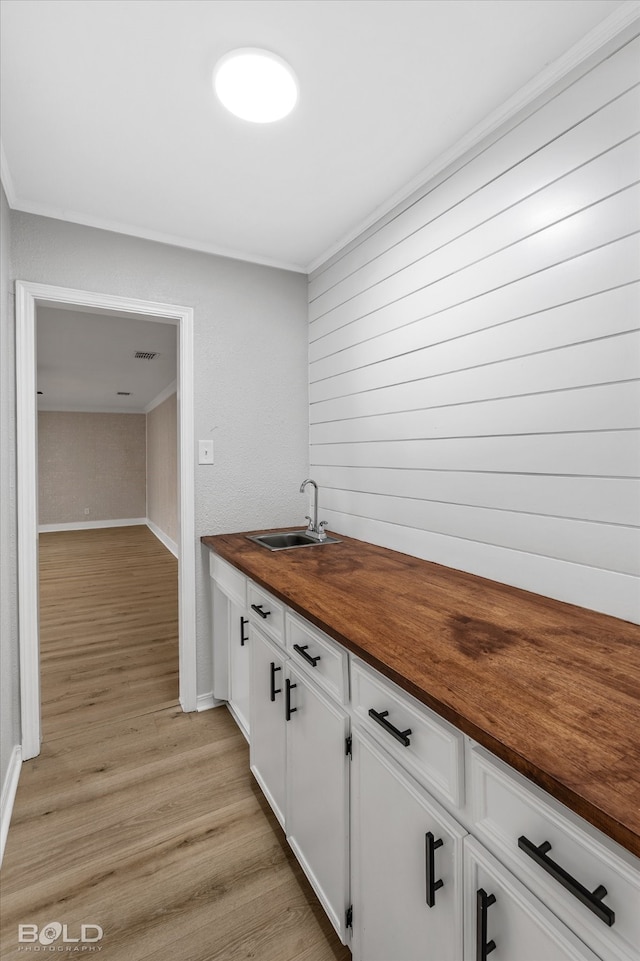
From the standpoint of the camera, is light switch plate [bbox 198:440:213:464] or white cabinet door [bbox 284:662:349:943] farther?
light switch plate [bbox 198:440:213:464]

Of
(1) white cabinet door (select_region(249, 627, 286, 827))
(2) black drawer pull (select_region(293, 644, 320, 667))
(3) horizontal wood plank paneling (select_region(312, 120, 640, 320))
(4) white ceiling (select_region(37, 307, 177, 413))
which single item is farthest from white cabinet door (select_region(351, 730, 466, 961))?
(4) white ceiling (select_region(37, 307, 177, 413))

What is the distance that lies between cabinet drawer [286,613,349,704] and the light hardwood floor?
2.39 ft

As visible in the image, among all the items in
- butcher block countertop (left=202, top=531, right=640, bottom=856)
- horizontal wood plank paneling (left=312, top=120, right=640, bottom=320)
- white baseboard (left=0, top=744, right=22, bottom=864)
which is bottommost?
white baseboard (left=0, top=744, right=22, bottom=864)

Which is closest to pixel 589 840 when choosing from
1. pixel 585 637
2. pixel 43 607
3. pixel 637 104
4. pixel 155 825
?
pixel 585 637

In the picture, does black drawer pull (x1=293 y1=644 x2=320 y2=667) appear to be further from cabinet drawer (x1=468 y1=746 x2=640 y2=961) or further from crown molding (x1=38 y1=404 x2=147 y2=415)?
crown molding (x1=38 y1=404 x2=147 y2=415)

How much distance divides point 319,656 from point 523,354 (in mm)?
1124

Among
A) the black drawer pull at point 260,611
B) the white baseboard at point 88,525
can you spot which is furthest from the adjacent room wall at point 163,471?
the black drawer pull at point 260,611

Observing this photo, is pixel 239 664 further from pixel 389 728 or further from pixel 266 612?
pixel 389 728

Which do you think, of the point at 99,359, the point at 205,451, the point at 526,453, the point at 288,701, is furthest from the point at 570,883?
the point at 99,359

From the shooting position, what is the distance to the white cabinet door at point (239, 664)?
80.2 inches

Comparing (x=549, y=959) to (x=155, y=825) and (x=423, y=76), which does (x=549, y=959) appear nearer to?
(x=155, y=825)

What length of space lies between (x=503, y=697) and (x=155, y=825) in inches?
61.9

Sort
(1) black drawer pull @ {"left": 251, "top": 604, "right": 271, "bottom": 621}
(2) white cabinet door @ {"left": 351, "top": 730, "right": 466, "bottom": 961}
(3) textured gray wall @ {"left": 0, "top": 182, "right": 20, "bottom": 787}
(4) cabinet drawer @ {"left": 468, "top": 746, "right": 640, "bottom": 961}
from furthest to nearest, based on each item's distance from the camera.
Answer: (3) textured gray wall @ {"left": 0, "top": 182, "right": 20, "bottom": 787} → (1) black drawer pull @ {"left": 251, "top": 604, "right": 271, "bottom": 621} → (2) white cabinet door @ {"left": 351, "top": 730, "right": 466, "bottom": 961} → (4) cabinet drawer @ {"left": 468, "top": 746, "right": 640, "bottom": 961}

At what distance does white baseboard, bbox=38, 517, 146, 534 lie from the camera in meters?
8.95
